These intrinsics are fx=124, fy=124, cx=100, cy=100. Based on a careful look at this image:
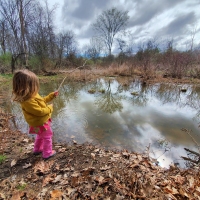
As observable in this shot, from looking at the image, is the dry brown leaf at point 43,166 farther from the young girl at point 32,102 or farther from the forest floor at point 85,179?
the young girl at point 32,102

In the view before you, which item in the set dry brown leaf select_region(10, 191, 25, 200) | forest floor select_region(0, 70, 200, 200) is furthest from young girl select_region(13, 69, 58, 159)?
dry brown leaf select_region(10, 191, 25, 200)

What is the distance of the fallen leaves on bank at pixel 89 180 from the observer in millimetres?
1514

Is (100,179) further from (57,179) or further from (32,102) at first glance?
(32,102)

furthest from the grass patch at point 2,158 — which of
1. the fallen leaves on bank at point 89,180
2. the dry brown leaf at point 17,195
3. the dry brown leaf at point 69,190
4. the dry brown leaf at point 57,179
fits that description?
the dry brown leaf at point 69,190

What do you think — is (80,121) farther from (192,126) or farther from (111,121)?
(192,126)

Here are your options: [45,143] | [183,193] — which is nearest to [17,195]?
[45,143]

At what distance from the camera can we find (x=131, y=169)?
6.42 ft

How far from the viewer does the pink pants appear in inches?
86.7

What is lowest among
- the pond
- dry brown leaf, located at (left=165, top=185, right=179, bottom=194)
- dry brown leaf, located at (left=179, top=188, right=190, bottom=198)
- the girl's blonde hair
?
Answer: the pond

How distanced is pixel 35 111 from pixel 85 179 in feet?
4.06

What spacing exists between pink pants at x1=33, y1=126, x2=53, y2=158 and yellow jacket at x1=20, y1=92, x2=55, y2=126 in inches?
10.2

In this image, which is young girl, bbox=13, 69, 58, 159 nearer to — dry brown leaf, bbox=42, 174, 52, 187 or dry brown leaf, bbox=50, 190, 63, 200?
dry brown leaf, bbox=42, 174, 52, 187

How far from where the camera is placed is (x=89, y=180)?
1.75 metres

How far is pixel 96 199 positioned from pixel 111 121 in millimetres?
3016
